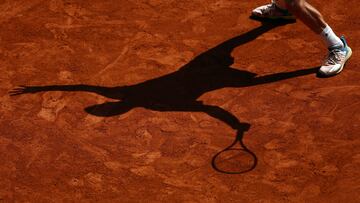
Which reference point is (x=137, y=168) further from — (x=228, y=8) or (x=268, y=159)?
(x=228, y=8)

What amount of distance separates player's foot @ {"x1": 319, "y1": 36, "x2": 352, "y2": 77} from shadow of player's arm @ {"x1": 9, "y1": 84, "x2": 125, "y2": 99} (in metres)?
2.33

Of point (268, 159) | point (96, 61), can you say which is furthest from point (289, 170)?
point (96, 61)

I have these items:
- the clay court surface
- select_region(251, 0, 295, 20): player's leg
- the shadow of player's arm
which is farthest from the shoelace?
the shadow of player's arm

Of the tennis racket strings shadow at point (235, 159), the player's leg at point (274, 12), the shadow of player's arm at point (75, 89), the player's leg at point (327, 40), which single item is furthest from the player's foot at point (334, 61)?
the shadow of player's arm at point (75, 89)

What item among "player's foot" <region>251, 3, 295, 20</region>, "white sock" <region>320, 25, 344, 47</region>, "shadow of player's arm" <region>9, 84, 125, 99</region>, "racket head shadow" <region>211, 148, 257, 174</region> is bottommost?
"shadow of player's arm" <region>9, 84, 125, 99</region>

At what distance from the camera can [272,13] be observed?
32.3 ft

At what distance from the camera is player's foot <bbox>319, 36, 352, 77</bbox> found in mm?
8695

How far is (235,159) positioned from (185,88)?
1.40 meters

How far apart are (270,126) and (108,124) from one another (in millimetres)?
1761

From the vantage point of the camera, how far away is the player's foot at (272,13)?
9.84m

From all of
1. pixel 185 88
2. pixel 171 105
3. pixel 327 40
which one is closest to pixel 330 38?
pixel 327 40

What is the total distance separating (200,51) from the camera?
9516 mm

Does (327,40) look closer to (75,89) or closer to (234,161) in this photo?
(234,161)

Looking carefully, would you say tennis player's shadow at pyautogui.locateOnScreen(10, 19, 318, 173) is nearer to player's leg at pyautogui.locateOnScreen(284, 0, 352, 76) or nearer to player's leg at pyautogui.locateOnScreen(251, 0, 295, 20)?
player's leg at pyautogui.locateOnScreen(284, 0, 352, 76)
